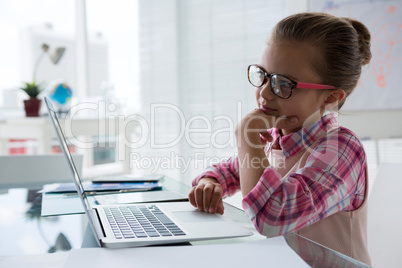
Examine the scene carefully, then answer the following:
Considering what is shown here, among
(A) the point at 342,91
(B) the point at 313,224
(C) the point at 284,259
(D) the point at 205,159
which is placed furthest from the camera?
(D) the point at 205,159

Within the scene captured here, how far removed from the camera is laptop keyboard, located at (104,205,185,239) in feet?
2.02

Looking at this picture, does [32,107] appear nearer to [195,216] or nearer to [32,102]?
[32,102]

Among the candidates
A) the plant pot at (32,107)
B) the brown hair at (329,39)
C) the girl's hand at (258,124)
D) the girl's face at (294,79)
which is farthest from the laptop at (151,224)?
the plant pot at (32,107)

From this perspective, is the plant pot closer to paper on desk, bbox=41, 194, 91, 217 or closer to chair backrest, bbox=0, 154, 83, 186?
chair backrest, bbox=0, 154, 83, 186

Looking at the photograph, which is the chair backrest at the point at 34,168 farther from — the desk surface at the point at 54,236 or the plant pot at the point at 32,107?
the plant pot at the point at 32,107

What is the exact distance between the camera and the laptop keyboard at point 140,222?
62 centimetres

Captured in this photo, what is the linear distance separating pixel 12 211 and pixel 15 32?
314 cm

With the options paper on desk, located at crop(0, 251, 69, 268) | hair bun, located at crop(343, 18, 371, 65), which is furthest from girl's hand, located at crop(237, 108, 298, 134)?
paper on desk, located at crop(0, 251, 69, 268)

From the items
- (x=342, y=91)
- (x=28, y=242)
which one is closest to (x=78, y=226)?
(x=28, y=242)

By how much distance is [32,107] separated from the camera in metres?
2.85

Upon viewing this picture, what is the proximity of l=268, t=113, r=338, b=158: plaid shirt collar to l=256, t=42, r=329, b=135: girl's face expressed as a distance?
23 millimetres

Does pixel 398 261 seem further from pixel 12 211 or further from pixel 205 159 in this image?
pixel 205 159

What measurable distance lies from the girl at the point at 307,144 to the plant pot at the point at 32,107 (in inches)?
88.1

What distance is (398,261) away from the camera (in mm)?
954
